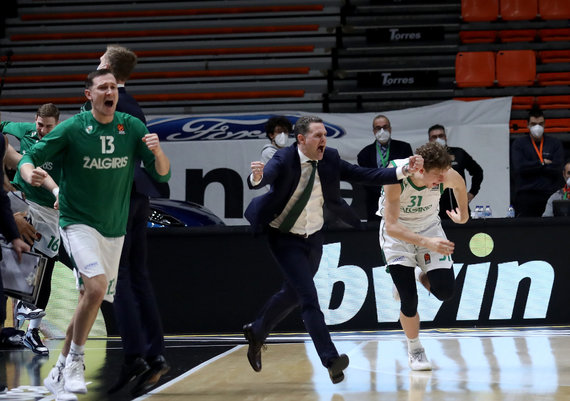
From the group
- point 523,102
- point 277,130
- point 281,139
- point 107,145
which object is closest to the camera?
point 107,145

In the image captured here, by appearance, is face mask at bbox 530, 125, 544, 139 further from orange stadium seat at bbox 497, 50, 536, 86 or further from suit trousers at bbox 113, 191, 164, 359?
suit trousers at bbox 113, 191, 164, 359

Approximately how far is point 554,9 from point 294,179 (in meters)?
11.2

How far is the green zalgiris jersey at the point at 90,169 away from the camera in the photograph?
532 centimetres

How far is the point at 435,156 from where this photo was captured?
622cm

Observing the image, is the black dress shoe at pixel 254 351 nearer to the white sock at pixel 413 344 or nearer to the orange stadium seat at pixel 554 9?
the white sock at pixel 413 344

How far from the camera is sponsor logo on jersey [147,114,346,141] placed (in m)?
13.8

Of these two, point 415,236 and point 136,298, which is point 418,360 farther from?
point 136,298

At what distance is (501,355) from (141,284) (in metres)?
2.95

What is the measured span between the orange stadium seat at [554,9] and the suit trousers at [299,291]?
1095cm

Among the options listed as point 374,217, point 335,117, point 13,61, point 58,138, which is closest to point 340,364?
point 58,138

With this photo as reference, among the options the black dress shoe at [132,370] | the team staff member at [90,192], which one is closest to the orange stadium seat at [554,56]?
the team staff member at [90,192]

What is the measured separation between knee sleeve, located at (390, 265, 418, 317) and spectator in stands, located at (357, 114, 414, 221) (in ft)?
12.0

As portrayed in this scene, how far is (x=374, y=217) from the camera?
10297 millimetres

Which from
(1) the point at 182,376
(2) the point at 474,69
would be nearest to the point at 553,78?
(2) the point at 474,69
